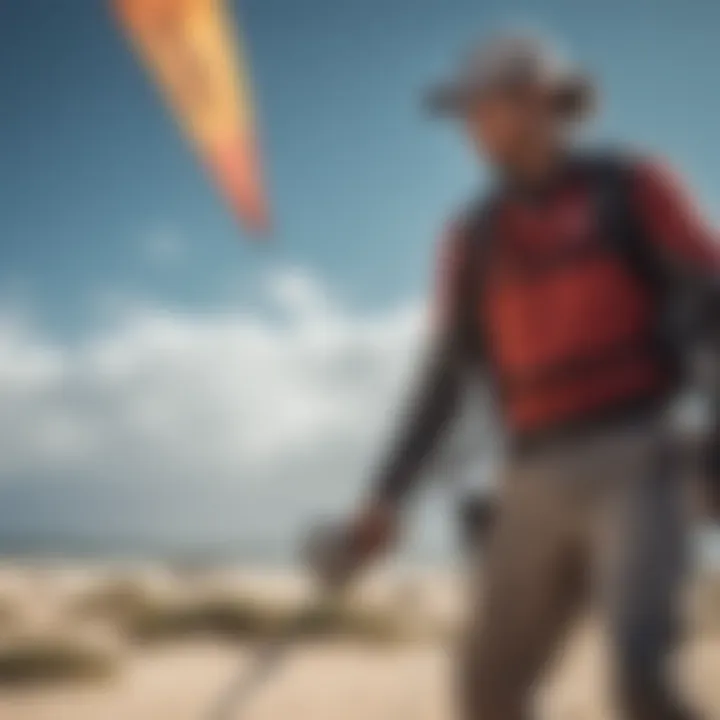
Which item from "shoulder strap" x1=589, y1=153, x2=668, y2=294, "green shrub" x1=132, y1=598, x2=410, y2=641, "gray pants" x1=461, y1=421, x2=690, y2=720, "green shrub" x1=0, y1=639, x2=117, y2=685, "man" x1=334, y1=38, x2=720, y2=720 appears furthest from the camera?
"green shrub" x1=132, y1=598, x2=410, y2=641

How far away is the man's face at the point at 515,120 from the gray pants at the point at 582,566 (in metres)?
0.63

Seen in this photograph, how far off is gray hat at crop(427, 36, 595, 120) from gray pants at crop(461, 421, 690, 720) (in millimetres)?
709

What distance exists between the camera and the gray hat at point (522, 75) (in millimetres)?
2305

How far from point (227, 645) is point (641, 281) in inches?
253

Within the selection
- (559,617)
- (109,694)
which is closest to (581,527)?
(559,617)

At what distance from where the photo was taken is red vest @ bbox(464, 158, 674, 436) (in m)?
2.08

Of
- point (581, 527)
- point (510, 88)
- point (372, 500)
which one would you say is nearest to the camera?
point (581, 527)

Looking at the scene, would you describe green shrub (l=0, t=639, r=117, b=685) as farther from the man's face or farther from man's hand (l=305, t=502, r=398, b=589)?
the man's face

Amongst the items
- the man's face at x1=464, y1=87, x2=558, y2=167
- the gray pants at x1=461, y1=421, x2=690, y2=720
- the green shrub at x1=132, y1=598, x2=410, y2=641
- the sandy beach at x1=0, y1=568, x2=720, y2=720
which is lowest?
the gray pants at x1=461, y1=421, x2=690, y2=720

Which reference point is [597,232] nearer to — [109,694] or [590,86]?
[590,86]

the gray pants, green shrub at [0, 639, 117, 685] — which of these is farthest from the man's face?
green shrub at [0, 639, 117, 685]

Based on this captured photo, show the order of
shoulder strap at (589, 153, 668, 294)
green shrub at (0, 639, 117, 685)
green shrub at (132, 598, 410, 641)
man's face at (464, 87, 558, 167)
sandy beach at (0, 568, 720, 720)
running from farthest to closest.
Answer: green shrub at (132, 598, 410, 641)
green shrub at (0, 639, 117, 685)
sandy beach at (0, 568, 720, 720)
man's face at (464, 87, 558, 167)
shoulder strap at (589, 153, 668, 294)

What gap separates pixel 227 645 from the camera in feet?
26.3

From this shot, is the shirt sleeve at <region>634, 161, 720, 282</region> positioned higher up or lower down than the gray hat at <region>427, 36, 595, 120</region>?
lower down
